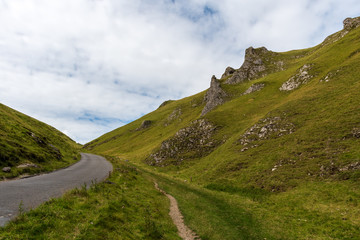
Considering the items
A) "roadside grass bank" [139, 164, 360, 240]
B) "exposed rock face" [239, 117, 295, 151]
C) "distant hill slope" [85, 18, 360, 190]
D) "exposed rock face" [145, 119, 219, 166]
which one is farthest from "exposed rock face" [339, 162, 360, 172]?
"exposed rock face" [145, 119, 219, 166]

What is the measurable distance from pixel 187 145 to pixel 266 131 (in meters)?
26.8

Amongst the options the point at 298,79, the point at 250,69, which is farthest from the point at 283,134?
the point at 250,69

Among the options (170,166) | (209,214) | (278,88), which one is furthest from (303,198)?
(278,88)

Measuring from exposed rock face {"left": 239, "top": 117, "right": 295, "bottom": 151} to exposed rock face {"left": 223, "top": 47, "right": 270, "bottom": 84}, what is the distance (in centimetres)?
6622

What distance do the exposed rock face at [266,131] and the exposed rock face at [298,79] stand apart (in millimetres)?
27533

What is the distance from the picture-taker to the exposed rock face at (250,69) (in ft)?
344

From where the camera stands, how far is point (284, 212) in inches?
772

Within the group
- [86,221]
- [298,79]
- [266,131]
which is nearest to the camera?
[86,221]

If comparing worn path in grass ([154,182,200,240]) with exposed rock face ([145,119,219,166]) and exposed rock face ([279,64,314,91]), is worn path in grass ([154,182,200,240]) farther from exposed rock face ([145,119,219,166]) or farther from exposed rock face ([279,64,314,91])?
exposed rock face ([279,64,314,91])

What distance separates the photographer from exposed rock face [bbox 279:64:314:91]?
197 ft

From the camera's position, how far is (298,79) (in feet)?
204

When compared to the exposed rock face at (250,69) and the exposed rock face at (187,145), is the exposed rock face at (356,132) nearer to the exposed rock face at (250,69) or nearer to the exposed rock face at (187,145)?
the exposed rock face at (187,145)

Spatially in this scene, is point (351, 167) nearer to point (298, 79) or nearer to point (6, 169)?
point (6, 169)

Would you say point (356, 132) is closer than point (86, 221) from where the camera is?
No
